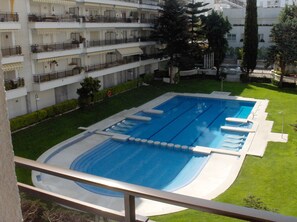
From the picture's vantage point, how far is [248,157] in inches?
766

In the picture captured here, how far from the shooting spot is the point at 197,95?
117 feet

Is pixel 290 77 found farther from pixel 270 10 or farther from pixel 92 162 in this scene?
pixel 92 162

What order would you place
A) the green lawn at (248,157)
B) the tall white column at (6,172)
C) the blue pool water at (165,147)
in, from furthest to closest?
the blue pool water at (165,147) → the green lawn at (248,157) → the tall white column at (6,172)

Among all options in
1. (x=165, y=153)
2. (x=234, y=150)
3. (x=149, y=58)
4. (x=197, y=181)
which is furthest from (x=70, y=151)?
(x=149, y=58)

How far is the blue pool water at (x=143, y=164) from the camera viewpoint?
1777 cm

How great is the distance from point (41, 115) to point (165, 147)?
9.89 meters

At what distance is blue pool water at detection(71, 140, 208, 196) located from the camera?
17.8 metres

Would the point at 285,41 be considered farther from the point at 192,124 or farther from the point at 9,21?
the point at 9,21

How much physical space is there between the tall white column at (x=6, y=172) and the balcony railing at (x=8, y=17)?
894 inches

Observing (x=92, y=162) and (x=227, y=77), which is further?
Result: (x=227, y=77)

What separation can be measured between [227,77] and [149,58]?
1005cm

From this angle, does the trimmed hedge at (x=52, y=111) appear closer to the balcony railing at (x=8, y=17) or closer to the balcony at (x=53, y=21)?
the balcony at (x=53, y=21)

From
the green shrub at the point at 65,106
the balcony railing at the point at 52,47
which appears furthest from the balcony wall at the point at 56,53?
the green shrub at the point at 65,106

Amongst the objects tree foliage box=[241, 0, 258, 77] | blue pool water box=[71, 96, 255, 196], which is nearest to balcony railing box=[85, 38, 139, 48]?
blue pool water box=[71, 96, 255, 196]
